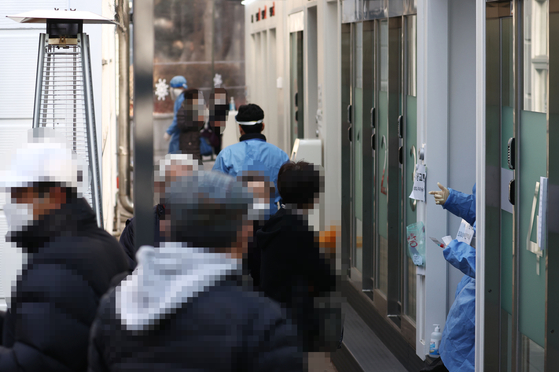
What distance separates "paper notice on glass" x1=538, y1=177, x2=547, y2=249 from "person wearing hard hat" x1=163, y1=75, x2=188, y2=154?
557cm

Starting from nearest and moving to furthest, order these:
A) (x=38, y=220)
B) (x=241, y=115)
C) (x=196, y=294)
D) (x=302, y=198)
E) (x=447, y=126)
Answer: (x=196, y=294) < (x=38, y=220) < (x=302, y=198) < (x=447, y=126) < (x=241, y=115)

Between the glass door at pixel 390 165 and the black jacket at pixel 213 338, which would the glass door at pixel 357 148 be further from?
the black jacket at pixel 213 338

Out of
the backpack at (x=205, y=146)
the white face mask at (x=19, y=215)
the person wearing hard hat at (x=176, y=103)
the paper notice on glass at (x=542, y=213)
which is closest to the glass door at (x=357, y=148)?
the person wearing hard hat at (x=176, y=103)

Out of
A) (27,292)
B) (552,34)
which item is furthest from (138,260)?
(552,34)

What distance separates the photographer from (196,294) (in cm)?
195

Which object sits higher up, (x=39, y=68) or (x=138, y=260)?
(x=39, y=68)

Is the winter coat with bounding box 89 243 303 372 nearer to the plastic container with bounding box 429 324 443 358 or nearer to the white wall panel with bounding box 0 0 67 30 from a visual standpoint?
the plastic container with bounding box 429 324 443 358

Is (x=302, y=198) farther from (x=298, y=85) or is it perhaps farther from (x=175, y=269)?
(x=298, y=85)

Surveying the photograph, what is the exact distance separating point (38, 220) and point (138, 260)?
63 cm

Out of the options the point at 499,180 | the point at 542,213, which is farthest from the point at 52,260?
the point at 499,180

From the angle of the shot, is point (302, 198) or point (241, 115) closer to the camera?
point (302, 198)

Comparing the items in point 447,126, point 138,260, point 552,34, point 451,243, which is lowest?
point 451,243

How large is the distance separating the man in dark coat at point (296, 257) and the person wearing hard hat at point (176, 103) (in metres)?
5.23

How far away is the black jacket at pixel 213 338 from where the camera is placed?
194 centimetres
